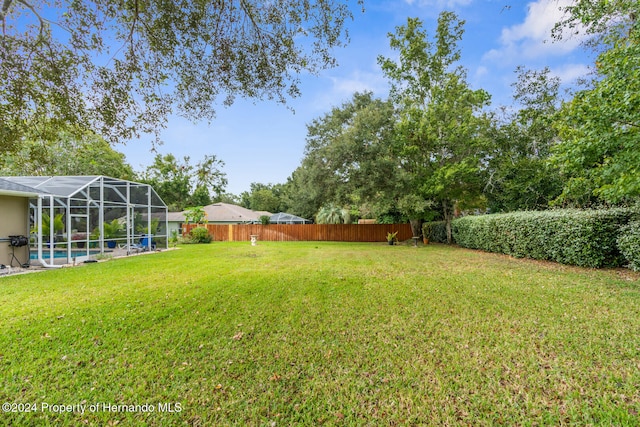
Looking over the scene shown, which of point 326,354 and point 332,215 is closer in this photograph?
point 326,354

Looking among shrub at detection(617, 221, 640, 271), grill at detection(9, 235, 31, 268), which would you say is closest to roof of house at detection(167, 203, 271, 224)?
grill at detection(9, 235, 31, 268)

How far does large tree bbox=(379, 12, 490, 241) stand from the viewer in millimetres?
14008

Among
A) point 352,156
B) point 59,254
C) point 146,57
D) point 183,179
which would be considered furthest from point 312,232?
point 146,57

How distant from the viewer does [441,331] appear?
342 centimetres

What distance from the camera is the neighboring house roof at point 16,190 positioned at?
7934mm

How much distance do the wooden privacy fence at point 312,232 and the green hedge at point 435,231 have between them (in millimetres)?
1763

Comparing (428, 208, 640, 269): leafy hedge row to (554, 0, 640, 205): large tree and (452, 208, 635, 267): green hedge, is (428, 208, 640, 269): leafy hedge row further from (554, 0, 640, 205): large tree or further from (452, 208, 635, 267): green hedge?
(554, 0, 640, 205): large tree

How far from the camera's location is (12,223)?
863 centimetres

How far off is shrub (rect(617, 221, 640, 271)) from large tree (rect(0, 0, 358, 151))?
7237 millimetres

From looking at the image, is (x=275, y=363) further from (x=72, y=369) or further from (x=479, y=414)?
(x=72, y=369)

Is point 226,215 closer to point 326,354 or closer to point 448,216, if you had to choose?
point 448,216

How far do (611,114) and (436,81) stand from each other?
11.7m

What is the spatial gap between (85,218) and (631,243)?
16051 mm

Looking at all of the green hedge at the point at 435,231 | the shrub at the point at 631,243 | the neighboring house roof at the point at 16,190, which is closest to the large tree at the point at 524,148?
the green hedge at the point at 435,231
